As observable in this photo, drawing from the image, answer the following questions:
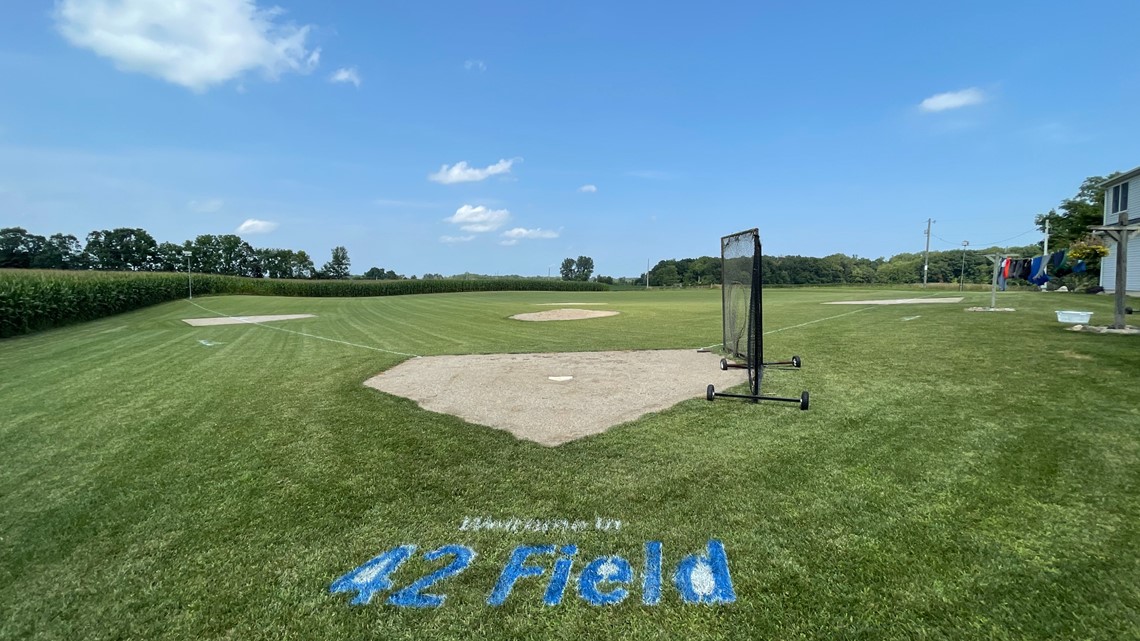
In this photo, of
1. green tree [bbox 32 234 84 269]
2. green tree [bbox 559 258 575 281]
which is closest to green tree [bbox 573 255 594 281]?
green tree [bbox 559 258 575 281]

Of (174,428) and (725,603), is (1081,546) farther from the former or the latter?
(174,428)

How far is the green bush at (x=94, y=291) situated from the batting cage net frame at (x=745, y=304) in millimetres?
25787

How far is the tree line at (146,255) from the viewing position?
6706 cm

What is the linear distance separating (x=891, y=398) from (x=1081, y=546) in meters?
3.36

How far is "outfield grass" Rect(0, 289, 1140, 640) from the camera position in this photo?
2486 millimetres

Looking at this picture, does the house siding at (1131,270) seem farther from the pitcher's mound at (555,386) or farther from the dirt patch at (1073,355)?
the pitcher's mound at (555,386)

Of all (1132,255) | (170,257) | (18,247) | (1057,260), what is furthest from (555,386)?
(170,257)

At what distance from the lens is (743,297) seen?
6.51 m

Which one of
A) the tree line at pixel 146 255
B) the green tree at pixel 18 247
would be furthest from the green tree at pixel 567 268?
the green tree at pixel 18 247

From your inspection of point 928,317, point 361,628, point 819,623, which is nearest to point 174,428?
point 361,628

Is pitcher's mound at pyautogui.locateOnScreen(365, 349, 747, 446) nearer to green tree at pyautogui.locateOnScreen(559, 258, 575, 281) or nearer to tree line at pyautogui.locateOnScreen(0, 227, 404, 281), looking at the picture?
tree line at pyautogui.locateOnScreen(0, 227, 404, 281)

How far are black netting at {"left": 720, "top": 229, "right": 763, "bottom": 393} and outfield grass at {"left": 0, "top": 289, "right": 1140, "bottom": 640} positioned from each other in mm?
681

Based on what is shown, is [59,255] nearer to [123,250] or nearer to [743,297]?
[123,250]

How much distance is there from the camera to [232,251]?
3804 inches
